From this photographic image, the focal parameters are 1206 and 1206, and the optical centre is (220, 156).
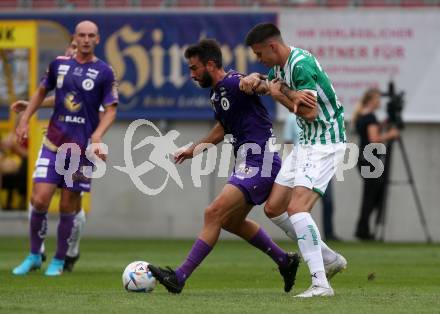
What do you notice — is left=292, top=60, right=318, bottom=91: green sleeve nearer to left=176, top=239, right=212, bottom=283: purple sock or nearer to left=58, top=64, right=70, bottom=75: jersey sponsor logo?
left=176, top=239, right=212, bottom=283: purple sock

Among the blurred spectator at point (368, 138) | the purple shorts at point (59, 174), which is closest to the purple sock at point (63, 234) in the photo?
the purple shorts at point (59, 174)

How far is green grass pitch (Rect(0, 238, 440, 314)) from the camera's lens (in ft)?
26.8

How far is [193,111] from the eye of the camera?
67.6 ft

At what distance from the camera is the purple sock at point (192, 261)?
917 cm

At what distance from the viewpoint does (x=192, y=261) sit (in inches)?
362

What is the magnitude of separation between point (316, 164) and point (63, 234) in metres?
3.69

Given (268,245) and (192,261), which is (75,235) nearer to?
(268,245)

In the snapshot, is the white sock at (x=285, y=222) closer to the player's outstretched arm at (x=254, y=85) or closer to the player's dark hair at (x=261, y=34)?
the player's outstretched arm at (x=254, y=85)

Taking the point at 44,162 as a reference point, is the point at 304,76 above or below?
above

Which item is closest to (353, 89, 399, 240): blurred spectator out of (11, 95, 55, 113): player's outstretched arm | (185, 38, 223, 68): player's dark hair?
(11, 95, 55, 113): player's outstretched arm

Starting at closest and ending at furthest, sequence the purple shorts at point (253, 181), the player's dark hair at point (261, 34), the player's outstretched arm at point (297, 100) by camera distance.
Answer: the player's outstretched arm at point (297, 100) < the player's dark hair at point (261, 34) < the purple shorts at point (253, 181)

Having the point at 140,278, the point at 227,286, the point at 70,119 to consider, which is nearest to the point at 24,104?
the point at 70,119

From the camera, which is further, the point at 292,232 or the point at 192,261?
the point at 292,232

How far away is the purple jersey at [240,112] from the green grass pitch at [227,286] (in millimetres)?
1244
